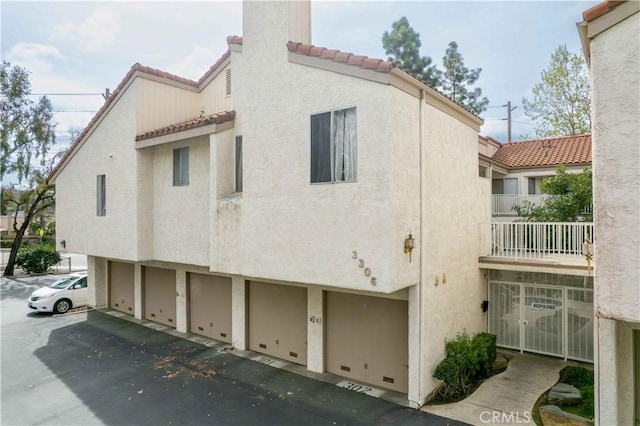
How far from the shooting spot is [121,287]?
19328 millimetres

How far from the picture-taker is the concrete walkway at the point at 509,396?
8.80m

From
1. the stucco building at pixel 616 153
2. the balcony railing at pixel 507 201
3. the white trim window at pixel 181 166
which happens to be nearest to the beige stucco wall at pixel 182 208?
the white trim window at pixel 181 166

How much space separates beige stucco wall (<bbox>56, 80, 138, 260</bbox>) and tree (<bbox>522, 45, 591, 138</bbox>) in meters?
26.4

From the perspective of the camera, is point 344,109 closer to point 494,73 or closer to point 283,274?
point 283,274

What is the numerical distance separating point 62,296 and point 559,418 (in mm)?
21761

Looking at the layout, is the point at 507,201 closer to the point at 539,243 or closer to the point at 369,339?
the point at 539,243

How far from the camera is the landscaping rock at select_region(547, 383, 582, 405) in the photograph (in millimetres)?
9094

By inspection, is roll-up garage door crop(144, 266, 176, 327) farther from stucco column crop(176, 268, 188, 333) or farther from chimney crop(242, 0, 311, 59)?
chimney crop(242, 0, 311, 59)

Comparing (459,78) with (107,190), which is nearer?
(107,190)

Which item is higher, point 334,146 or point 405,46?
point 405,46

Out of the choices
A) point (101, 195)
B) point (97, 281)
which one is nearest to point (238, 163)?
point (101, 195)

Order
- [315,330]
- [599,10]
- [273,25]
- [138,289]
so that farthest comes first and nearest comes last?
[138,289]
[315,330]
[273,25]
[599,10]

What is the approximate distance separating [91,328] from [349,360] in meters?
A: 12.2

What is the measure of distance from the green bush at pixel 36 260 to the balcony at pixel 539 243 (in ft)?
113
